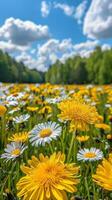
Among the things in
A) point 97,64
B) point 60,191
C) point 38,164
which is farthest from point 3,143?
point 97,64

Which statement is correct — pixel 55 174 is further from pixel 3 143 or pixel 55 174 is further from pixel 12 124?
pixel 12 124

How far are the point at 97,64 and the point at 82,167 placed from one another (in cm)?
5019

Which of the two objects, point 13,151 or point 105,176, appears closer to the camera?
point 105,176

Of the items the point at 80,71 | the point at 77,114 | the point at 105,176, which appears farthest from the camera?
the point at 80,71

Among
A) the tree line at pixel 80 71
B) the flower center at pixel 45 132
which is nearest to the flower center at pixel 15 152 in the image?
the flower center at pixel 45 132

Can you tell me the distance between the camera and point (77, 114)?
1.31 metres

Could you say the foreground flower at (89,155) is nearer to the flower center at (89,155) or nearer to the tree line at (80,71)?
the flower center at (89,155)

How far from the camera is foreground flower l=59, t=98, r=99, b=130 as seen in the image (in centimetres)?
129

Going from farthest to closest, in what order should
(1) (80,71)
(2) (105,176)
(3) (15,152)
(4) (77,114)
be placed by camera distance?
1. (1) (80,71)
2. (3) (15,152)
3. (4) (77,114)
4. (2) (105,176)

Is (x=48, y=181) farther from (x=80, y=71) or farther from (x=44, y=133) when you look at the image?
(x=80, y=71)

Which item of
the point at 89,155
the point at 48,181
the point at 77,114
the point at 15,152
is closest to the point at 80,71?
the point at 89,155

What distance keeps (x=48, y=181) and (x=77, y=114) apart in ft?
1.34

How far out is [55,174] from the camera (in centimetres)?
97

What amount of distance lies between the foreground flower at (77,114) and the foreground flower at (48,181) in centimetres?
23
